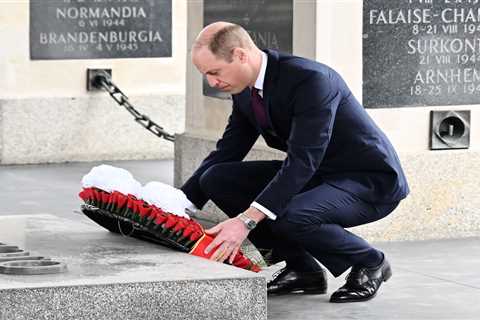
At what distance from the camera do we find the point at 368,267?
6.61m

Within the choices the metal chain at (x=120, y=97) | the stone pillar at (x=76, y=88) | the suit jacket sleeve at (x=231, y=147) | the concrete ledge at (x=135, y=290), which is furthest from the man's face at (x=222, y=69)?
the stone pillar at (x=76, y=88)

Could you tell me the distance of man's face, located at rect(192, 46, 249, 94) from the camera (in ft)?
20.3

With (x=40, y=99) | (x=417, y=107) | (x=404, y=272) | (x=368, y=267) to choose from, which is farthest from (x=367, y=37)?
(x=40, y=99)

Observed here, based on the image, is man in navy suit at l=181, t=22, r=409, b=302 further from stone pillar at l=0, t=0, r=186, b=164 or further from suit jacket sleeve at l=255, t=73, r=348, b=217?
stone pillar at l=0, t=0, r=186, b=164

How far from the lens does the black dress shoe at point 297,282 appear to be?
6.77 metres

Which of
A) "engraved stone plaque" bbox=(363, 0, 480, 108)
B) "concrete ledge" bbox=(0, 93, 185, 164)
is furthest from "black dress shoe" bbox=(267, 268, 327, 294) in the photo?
"concrete ledge" bbox=(0, 93, 185, 164)

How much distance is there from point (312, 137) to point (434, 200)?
2.46 m

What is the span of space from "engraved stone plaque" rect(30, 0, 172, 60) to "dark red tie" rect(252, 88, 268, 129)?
597cm

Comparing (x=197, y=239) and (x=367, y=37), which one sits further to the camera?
(x=367, y=37)

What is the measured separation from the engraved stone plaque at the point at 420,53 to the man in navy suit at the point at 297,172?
180 cm

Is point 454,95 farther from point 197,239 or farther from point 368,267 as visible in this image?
point 197,239

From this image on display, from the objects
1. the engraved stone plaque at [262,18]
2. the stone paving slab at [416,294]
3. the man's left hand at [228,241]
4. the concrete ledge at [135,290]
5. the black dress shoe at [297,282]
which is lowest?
the stone paving slab at [416,294]

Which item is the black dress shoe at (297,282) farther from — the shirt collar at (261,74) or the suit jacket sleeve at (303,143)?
the shirt collar at (261,74)

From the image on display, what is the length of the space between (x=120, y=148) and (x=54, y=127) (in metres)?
0.62
